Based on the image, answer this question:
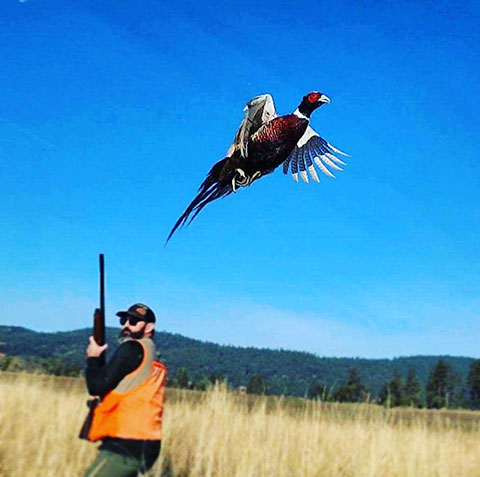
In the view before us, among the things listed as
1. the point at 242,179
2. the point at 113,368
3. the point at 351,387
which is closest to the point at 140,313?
the point at 113,368

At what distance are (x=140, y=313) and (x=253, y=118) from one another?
153 cm

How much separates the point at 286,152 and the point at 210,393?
23.4 feet

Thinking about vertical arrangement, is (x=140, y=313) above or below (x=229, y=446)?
above

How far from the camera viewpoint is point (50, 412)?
8336mm

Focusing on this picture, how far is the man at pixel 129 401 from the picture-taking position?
4.22m

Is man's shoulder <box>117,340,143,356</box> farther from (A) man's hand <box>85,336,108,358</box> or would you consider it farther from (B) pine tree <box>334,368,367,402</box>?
(B) pine tree <box>334,368,367,402</box>

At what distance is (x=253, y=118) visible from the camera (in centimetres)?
347

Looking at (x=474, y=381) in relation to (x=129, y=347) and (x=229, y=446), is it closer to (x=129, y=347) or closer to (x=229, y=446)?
(x=229, y=446)

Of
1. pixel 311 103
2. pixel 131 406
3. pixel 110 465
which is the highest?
pixel 311 103

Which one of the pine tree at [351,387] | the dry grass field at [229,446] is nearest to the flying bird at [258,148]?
the dry grass field at [229,446]

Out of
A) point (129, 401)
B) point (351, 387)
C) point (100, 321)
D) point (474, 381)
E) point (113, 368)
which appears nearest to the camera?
point (100, 321)

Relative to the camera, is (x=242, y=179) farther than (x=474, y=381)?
No

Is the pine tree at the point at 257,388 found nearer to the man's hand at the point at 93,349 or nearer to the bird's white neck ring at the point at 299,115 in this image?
the man's hand at the point at 93,349

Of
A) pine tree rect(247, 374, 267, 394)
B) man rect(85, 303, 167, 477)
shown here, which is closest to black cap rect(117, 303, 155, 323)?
man rect(85, 303, 167, 477)
